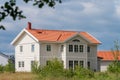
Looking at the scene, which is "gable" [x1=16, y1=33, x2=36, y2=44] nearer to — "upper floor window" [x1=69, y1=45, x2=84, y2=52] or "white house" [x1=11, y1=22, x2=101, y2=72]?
"white house" [x1=11, y1=22, x2=101, y2=72]

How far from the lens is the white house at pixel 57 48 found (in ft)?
199

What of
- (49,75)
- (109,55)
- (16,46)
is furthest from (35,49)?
(49,75)

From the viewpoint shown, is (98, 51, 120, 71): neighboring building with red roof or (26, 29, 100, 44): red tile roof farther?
A: (98, 51, 120, 71): neighboring building with red roof

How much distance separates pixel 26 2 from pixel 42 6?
27 cm

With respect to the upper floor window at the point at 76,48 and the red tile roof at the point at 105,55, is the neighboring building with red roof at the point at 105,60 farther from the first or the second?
the upper floor window at the point at 76,48

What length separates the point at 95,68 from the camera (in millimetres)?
65125

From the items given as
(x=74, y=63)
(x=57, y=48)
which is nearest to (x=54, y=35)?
(x=57, y=48)

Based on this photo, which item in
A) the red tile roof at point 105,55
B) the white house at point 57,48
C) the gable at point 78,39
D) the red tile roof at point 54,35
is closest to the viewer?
the white house at point 57,48

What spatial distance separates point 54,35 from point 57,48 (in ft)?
9.04

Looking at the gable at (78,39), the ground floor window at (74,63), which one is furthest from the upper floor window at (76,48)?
the ground floor window at (74,63)

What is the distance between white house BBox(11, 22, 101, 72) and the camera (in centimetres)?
6069

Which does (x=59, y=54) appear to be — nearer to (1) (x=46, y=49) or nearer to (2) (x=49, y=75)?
(1) (x=46, y=49)

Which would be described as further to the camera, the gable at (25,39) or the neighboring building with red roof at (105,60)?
the neighboring building with red roof at (105,60)

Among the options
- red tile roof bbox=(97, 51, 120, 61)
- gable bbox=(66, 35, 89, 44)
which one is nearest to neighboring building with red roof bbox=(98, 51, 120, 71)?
red tile roof bbox=(97, 51, 120, 61)
